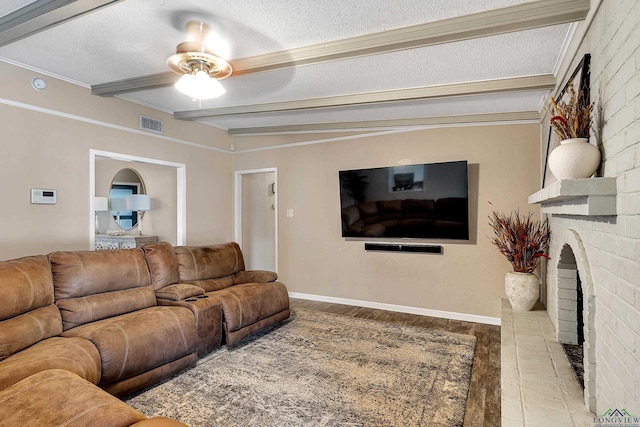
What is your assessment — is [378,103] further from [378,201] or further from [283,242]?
[283,242]

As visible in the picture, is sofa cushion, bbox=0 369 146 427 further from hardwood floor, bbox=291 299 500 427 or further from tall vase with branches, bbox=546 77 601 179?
tall vase with branches, bbox=546 77 601 179

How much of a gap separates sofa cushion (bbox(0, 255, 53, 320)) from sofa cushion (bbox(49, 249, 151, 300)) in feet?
0.26

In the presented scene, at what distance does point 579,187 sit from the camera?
1596mm

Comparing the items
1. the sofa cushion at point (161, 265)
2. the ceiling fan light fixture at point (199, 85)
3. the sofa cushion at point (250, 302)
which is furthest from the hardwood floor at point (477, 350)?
the ceiling fan light fixture at point (199, 85)

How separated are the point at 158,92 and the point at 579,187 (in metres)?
3.93

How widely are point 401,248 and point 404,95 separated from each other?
200 cm

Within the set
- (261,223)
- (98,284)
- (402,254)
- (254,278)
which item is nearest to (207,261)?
(254,278)

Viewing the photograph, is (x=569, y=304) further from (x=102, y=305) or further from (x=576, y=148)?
(x=102, y=305)

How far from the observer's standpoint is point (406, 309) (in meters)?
4.54

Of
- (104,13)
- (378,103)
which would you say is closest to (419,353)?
(378,103)

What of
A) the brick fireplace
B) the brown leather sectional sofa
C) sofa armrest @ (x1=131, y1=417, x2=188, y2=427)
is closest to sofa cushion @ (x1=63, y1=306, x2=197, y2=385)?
the brown leather sectional sofa

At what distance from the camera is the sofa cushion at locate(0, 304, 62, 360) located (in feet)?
7.06

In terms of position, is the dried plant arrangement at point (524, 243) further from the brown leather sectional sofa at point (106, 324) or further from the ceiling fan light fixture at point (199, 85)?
the ceiling fan light fixture at point (199, 85)

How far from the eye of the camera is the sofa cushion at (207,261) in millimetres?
3771
